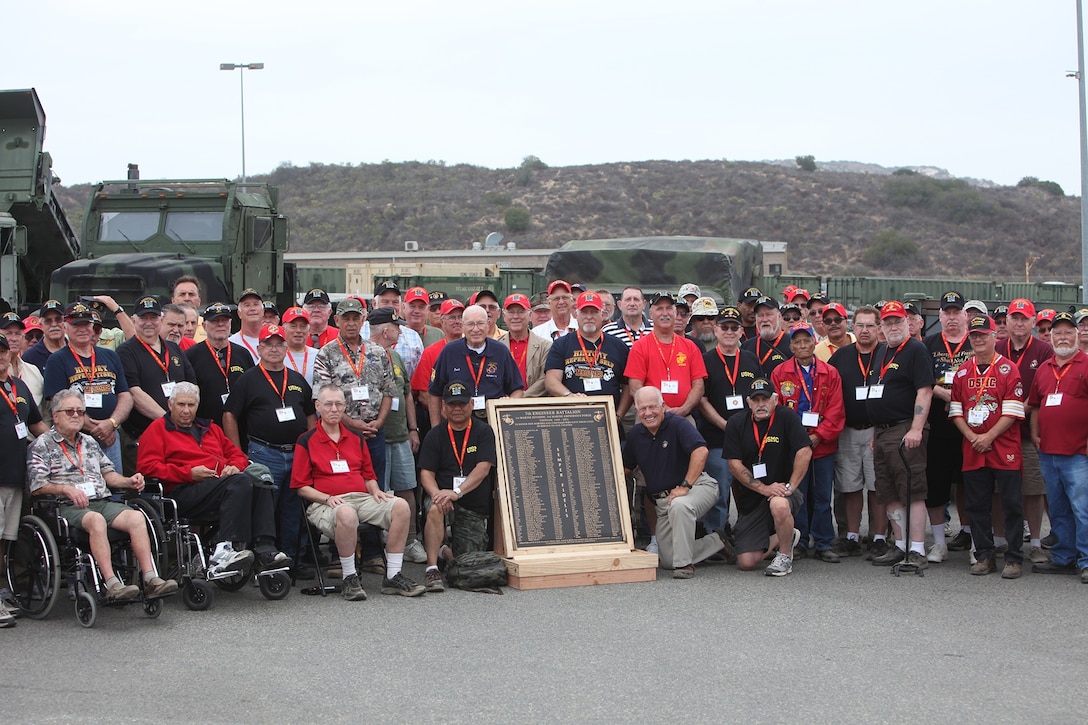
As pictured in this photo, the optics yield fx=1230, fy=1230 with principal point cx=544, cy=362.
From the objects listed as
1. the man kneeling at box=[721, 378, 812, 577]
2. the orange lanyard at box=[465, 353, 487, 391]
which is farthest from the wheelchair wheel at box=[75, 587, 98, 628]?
the man kneeling at box=[721, 378, 812, 577]

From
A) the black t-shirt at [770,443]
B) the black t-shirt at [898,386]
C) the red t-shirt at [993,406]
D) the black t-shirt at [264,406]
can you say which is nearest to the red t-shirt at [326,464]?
the black t-shirt at [264,406]

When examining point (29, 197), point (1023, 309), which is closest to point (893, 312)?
point (1023, 309)

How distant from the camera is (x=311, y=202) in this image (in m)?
77.5

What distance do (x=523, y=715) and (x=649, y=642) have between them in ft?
5.21

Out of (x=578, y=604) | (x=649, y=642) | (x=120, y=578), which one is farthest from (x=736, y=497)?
(x=120, y=578)

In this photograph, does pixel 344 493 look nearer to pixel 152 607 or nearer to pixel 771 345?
pixel 152 607

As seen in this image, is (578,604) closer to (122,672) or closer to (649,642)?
(649,642)

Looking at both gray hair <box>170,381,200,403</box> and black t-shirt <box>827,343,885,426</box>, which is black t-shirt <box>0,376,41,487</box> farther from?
black t-shirt <box>827,343,885,426</box>

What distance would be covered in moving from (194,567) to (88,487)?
901mm

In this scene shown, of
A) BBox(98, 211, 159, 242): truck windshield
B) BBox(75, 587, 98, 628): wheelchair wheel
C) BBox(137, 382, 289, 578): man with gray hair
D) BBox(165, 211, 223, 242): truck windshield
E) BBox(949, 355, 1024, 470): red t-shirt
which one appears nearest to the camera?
BBox(75, 587, 98, 628): wheelchair wheel

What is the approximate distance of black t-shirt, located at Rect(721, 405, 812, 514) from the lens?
994 cm

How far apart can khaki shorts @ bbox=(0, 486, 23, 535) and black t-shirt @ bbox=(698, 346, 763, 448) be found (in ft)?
18.0

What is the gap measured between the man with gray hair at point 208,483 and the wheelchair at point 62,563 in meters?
0.46

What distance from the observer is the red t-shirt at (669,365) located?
1040 centimetres
